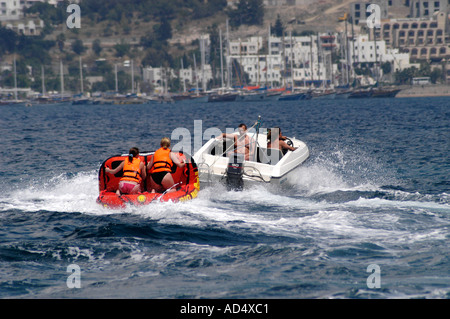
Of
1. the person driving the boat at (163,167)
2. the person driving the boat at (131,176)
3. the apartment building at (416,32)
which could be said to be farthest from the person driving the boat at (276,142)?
the apartment building at (416,32)

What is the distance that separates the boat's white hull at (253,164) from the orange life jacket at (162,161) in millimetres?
1664

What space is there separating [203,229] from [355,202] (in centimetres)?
396

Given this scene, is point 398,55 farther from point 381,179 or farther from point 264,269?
point 264,269

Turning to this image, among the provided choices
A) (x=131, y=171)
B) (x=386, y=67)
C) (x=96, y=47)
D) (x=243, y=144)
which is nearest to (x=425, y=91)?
(x=386, y=67)

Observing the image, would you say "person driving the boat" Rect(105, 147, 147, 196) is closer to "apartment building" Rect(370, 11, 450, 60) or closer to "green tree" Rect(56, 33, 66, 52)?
"apartment building" Rect(370, 11, 450, 60)

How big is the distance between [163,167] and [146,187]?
658 millimetres

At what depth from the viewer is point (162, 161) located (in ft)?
45.8

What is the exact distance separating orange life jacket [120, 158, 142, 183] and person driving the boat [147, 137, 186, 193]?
0.52m

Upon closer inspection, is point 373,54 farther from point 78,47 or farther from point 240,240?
point 240,240

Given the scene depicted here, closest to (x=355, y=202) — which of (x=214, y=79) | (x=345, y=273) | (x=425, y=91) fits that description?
(x=345, y=273)

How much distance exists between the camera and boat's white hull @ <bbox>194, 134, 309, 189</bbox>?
50.4ft

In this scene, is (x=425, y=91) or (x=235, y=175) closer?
(x=235, y=175)

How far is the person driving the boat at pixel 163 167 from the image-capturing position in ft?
45.8

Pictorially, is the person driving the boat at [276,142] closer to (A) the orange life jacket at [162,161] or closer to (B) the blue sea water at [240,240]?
(B) the blue sea water at [240,240]
